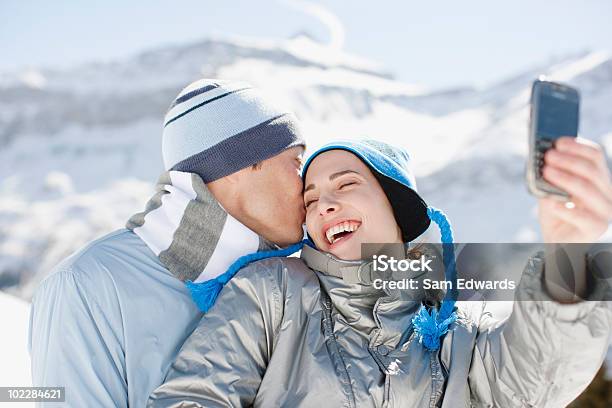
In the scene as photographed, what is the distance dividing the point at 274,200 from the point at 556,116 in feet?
3.94

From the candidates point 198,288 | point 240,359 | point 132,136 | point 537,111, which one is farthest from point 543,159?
point 132,136

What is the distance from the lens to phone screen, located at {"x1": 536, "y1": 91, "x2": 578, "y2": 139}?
1.52 metres

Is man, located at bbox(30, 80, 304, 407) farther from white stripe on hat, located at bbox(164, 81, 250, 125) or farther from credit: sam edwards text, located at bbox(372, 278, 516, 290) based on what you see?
credit: sam edwards text, located at bbox(372, 278, 516, 290)

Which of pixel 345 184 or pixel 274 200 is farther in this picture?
pixel 274 200

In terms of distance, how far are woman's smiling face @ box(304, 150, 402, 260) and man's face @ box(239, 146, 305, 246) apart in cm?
8

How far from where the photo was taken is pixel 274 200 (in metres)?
2.51

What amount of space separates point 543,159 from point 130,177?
3581 cm

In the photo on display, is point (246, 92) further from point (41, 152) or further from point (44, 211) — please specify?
point (41, 152)

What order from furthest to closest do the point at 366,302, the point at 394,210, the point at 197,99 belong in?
the point at 197,99 < the point at 394,210 < the point at 366,302

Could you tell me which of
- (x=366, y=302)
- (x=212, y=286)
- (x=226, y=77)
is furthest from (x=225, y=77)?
(x=366, y=302)

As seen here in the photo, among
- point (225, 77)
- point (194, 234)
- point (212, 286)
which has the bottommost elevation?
point (225, 77)

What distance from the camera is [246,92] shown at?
2658mm

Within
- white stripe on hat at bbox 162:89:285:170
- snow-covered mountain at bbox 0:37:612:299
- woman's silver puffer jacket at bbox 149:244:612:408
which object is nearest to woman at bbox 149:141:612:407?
woman's silver puffer jacket at bbox 149:244:612:408

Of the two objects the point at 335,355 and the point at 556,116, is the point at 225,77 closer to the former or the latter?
the point at 335,355
